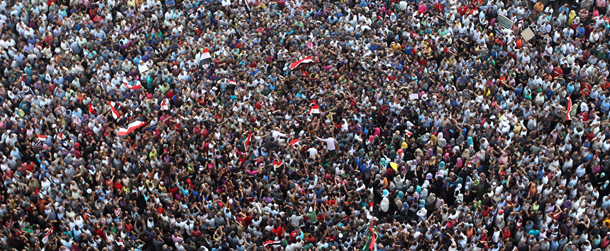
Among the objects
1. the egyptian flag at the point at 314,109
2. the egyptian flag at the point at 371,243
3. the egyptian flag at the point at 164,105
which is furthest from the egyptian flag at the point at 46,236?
the egyptian flag at the point at 314,109

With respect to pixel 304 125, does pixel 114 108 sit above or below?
above

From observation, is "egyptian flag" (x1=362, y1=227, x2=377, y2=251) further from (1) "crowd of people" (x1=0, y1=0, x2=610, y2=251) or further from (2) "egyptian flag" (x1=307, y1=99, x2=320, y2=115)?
(2) "egyptian flag" (x1=307, y1=99, x2=320, y2=115)

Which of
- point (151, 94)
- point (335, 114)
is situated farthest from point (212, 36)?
point (335, 114)

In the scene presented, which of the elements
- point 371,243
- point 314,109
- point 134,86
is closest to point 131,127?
point 134,86

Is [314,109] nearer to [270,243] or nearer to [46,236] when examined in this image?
[270,243]

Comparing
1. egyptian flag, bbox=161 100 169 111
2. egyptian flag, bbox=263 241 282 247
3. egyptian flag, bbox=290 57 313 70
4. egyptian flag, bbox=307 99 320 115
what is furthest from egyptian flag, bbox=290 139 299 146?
egyptian flag, bbox=161 100 169 111

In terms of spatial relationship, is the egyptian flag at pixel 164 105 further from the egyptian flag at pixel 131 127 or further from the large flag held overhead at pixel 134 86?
the large flag held overhead at pixel 134 86
